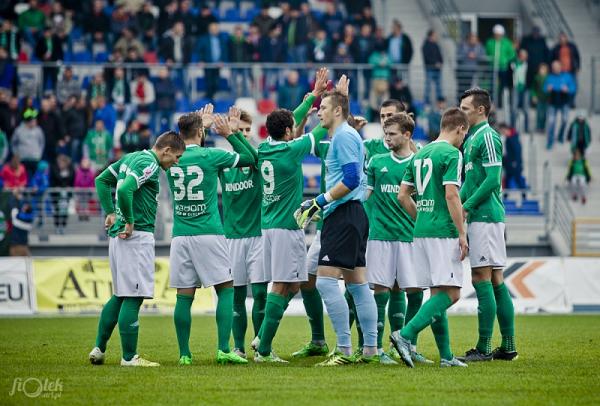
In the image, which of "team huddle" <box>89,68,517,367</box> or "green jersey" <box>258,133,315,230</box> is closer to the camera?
"team huddle" <box>89,68,517,367</box>

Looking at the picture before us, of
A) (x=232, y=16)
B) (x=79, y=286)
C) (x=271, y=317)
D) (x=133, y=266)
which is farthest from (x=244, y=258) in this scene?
(x=232, y=16)

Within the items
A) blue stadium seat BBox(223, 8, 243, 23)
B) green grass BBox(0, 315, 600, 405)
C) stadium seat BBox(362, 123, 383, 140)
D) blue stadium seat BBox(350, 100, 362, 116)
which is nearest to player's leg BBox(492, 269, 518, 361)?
green grass BBox(0, 315, 600, 405)

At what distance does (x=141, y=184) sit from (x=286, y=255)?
1730 millimetres

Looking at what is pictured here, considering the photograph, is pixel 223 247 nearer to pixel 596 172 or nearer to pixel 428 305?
pixel 428 305

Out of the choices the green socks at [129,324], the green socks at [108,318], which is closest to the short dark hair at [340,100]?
the green socks at [129,324]

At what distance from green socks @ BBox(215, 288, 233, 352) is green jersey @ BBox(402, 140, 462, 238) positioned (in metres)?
2.11

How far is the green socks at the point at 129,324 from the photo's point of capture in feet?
38.4

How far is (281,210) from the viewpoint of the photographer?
12211 mm

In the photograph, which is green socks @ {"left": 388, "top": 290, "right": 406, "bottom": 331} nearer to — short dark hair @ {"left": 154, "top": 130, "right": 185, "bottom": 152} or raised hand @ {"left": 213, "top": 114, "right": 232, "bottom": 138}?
raised hand @ {"left": 213, "top": 114, "right": 232, "bottom": 138}

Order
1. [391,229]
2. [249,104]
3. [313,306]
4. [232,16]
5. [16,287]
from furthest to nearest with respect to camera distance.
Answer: [232,16] < [249,104] < [16,287] < [313,306] < [391,229]

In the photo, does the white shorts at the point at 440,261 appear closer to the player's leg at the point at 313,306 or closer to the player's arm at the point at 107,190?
the player's leg at the point at 313,306

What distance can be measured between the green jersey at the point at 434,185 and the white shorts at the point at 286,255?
4.37 ft

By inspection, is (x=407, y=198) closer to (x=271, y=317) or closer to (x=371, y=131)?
(x=271, y=317)

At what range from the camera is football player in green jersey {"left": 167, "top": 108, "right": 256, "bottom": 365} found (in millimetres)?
11898
